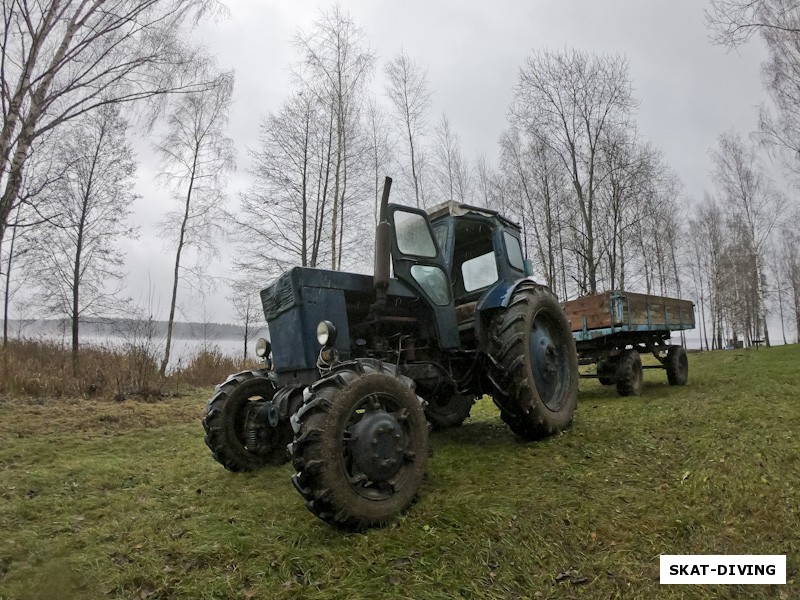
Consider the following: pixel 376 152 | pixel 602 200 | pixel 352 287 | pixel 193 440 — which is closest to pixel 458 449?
pixel 352 287

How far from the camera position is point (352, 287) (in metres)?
3.47

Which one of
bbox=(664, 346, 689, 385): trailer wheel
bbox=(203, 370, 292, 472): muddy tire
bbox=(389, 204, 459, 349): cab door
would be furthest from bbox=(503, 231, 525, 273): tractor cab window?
bbox=(664, 346, 689, 385): trailer wheel

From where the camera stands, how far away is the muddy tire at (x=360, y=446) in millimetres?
2369

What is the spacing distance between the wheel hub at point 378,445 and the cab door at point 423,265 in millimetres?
1289

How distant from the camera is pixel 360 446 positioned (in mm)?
2564

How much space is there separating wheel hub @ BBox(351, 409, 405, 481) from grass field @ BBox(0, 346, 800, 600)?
28 centimetres

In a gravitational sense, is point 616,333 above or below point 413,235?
below

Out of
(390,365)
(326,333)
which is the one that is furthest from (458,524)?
(326,333)

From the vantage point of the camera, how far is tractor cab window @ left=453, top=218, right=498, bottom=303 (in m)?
4.86

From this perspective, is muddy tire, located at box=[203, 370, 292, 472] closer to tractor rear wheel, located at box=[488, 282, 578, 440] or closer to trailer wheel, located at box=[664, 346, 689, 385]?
tractor rear wheel, located at box=[488, 282, 578, 440]

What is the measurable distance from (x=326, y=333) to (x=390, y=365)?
0.46 meters

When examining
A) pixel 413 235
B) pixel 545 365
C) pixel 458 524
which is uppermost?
pixel 413 235

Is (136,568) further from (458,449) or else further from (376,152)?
(376,152)

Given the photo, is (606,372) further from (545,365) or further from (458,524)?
(458,524)
